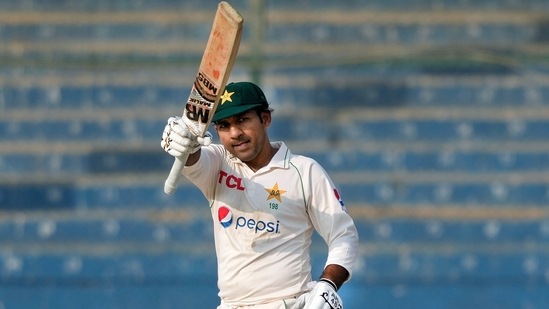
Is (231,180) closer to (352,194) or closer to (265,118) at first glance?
(265,118)

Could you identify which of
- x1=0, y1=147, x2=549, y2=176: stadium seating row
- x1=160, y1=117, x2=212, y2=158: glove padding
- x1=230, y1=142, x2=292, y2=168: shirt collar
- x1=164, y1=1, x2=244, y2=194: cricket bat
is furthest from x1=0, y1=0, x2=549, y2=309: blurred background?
x1=160, y1=117, x2=212, y2=158: glove padding

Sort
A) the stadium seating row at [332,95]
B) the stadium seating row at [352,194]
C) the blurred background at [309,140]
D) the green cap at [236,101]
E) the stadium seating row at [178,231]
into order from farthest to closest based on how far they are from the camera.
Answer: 1. the stadium seating row at [332,95]
2. the stadium seating row at [352,194]
3. the stadium seating row at [178,231]
4. the blurred background at [309,140]
5. the green cap at [236,101]

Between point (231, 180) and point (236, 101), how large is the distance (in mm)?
286

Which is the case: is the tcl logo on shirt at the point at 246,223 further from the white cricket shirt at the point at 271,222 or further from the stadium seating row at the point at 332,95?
the stadium seating row at the point at 332,95

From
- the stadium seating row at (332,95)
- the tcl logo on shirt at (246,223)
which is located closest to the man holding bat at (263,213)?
the tcl logo on shirt at (246,223)

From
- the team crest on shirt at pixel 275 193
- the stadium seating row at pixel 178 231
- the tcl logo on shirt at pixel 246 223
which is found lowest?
the tcl logo on shirt at pixel 246 223

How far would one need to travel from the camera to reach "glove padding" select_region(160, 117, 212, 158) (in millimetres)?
3359

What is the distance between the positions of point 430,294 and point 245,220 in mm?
3639

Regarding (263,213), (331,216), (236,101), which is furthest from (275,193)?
(236,101)

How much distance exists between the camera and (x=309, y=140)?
7391mm

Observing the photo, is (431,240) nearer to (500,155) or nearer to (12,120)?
(500,155)

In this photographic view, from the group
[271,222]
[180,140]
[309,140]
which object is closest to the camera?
[180,140]

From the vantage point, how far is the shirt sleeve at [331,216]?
11.9 ft

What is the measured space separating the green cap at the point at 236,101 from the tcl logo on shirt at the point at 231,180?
23cm
